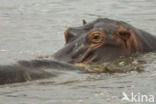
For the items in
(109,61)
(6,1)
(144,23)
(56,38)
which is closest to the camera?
(109,61)

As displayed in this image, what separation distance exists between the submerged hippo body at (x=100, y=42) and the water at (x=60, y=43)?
414 millimetres

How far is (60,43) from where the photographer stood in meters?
11.6

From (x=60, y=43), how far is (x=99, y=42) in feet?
9.37

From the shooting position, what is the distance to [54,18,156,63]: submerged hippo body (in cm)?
869

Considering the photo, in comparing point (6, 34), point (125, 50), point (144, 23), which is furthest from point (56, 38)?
point (125, 50)

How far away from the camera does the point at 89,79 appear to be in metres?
7.00

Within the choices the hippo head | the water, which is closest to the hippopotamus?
the hippo head

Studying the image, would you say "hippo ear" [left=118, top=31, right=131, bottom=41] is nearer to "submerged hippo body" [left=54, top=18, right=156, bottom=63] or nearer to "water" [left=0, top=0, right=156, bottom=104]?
"submerged hippo body" [left=54, top=18, right=156, bottom=63]

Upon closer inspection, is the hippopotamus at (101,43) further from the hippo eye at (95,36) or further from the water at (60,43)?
the water at (60,43)

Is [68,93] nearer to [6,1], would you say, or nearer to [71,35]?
[71,35]

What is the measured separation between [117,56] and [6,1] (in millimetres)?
8916

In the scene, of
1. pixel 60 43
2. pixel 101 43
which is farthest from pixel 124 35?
pixel 60 43

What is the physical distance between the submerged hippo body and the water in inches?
16.3

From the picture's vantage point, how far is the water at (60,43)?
617 cm
